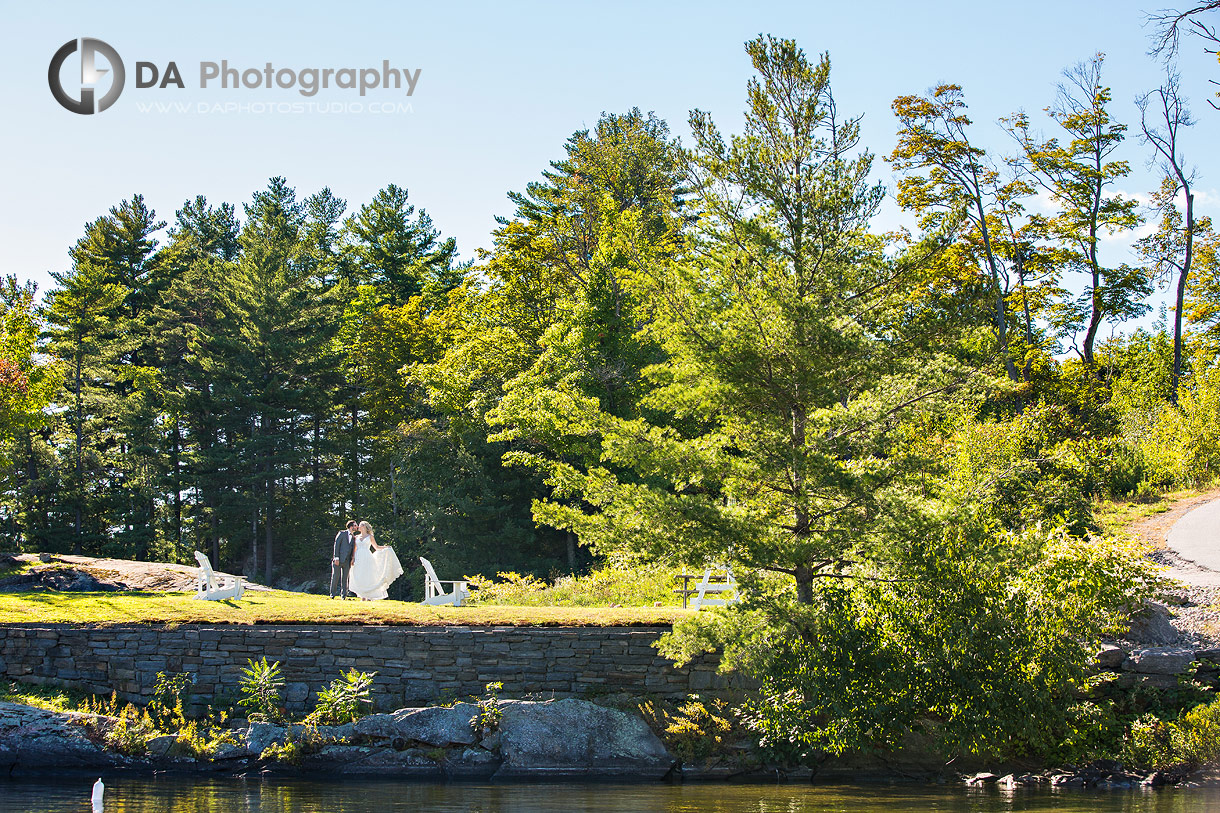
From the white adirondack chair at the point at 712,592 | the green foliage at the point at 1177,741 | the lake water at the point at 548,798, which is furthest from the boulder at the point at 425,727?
the green foliage at the point at 1177,741

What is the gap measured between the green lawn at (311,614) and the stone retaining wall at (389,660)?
0.16 m

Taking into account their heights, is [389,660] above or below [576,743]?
above

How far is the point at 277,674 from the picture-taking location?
1237 centimetres

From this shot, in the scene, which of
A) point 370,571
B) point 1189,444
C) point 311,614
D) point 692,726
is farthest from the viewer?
point 1189,444

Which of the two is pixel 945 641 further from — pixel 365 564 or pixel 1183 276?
pixel 1183 276

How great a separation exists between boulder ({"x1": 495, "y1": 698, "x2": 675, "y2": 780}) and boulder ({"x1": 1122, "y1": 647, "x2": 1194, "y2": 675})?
5587 mm

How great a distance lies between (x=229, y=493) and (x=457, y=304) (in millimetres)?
10022

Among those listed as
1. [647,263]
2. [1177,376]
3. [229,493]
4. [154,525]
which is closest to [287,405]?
[229,493]

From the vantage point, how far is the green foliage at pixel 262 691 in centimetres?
1209

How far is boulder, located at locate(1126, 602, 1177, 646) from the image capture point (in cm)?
1155

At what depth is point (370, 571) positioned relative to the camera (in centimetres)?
1622

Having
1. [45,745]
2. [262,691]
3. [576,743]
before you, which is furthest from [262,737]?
[576,743]

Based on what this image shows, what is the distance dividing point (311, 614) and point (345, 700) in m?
1.51

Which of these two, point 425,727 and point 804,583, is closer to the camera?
point 804,583
